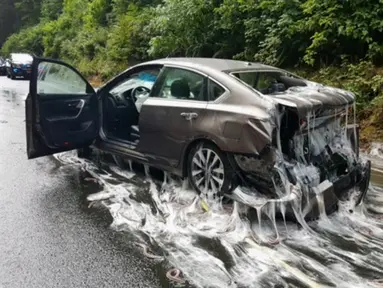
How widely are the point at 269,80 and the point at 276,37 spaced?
18.8 feet

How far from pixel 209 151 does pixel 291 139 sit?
93 cm

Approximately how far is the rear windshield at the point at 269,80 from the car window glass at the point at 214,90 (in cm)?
26

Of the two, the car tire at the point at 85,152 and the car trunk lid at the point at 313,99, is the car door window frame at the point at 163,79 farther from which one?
the car tire at the point at 85,152

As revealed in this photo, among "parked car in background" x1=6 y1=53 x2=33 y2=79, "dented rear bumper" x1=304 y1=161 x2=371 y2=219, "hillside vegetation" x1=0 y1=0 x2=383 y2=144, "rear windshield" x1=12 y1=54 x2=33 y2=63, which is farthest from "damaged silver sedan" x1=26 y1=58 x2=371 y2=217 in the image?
"rear windshield" x1=12 y1=54 x2=33 y2=63

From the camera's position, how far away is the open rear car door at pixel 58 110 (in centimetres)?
543

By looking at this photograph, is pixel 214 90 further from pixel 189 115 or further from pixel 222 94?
pixel 189 115

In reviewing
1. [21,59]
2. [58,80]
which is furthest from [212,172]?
[21,59]

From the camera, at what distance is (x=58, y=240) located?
405 cm

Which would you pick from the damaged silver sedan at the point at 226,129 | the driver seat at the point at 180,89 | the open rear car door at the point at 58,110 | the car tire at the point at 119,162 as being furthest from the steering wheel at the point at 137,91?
the driver seat at the point at 180,89

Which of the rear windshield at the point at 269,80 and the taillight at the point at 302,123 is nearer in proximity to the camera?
the taillight at the point at 302,123

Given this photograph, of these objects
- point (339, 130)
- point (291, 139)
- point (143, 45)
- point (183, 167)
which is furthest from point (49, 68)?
point (143, 45)

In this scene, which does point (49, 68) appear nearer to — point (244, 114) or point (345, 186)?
point (244, 114)

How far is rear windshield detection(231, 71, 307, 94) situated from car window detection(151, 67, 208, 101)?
1.40ft

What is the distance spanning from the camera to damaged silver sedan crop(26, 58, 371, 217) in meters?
4.14
